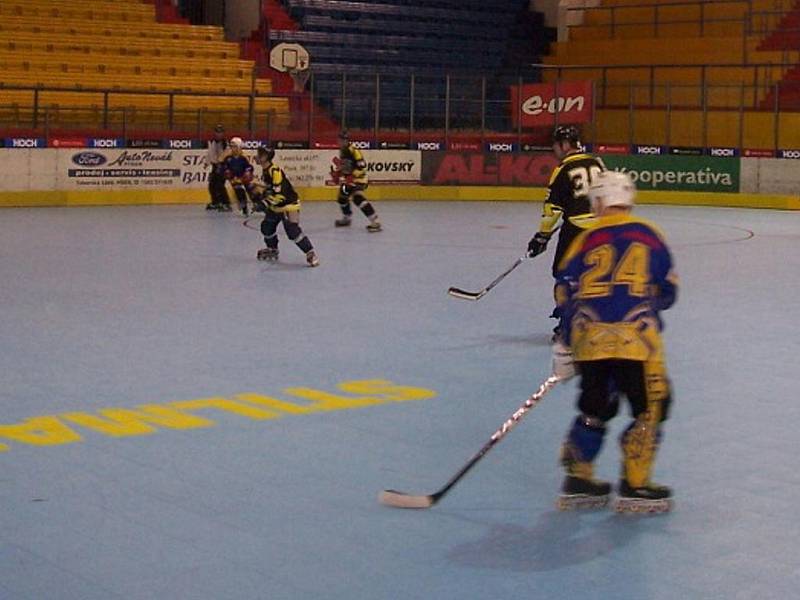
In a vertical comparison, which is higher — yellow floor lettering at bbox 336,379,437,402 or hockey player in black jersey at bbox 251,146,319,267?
hockey player in black jersey at bbox 251,146,319,267

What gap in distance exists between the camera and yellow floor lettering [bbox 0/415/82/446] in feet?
24.2

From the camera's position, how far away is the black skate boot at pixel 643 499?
6102mm

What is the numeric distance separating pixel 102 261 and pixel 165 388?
839 cm

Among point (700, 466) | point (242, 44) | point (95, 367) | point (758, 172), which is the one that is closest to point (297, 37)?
point (242, 44)

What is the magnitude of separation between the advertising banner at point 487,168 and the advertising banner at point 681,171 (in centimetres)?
165

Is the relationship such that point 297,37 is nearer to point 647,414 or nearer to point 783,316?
point 783,316

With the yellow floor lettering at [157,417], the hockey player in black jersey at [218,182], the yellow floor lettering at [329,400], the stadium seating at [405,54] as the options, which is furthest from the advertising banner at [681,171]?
the yellow floor lettering at [157,417]

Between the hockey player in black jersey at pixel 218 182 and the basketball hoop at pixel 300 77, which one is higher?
the basketball hoop at pixel 300 77

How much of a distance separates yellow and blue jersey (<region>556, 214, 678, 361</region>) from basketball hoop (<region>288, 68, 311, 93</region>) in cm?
2684

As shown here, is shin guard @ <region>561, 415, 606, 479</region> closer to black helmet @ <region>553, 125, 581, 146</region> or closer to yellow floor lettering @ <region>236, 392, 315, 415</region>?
yellow floor lettering @ <region>236, 392, 315, 415</region>

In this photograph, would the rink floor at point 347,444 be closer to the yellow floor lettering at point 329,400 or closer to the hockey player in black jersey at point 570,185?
the yellow floor lettering at point 329,400

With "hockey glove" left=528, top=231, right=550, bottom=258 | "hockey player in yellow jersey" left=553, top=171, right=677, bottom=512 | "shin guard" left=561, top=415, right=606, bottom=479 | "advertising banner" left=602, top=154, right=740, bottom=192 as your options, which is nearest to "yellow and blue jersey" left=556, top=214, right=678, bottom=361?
"hockey player in yellow jersey" left=553, top=171, right=677, bottom=512

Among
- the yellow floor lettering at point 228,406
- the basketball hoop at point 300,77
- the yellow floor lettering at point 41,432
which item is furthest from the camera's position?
the basketball hoop at point 300,77

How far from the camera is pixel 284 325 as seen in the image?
471 inches
